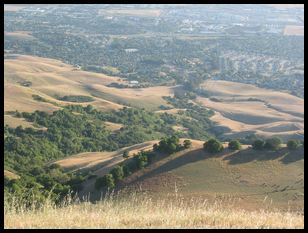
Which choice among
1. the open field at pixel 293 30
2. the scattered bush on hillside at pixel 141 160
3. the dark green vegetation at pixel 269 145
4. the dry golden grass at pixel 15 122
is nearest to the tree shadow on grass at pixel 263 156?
the dark green vegetation at pixel 269 145

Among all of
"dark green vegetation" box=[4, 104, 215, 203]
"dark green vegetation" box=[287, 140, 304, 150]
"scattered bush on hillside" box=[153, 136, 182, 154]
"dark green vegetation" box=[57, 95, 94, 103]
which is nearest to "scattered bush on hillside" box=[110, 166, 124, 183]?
"dark green vegetation" box=[4, 104, 215, 203]

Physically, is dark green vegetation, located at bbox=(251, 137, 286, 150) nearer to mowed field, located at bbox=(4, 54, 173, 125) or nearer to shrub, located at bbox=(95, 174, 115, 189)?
shrub, located at bbox=(95, 174, 115, 189)

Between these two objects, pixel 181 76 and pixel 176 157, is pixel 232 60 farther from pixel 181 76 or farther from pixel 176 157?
pixel 176 157

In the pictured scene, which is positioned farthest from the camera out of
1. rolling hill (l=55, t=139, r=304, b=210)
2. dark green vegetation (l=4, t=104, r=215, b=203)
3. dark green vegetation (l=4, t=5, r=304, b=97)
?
dark green vegetation (l=4, t=5, r=304, b=97)

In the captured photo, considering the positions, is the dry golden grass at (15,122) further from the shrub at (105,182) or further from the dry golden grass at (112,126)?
the shrub at (105,182)

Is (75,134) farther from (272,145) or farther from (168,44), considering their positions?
(168,44)

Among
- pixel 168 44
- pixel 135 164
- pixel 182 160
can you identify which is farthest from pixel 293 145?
pixel 168 44
